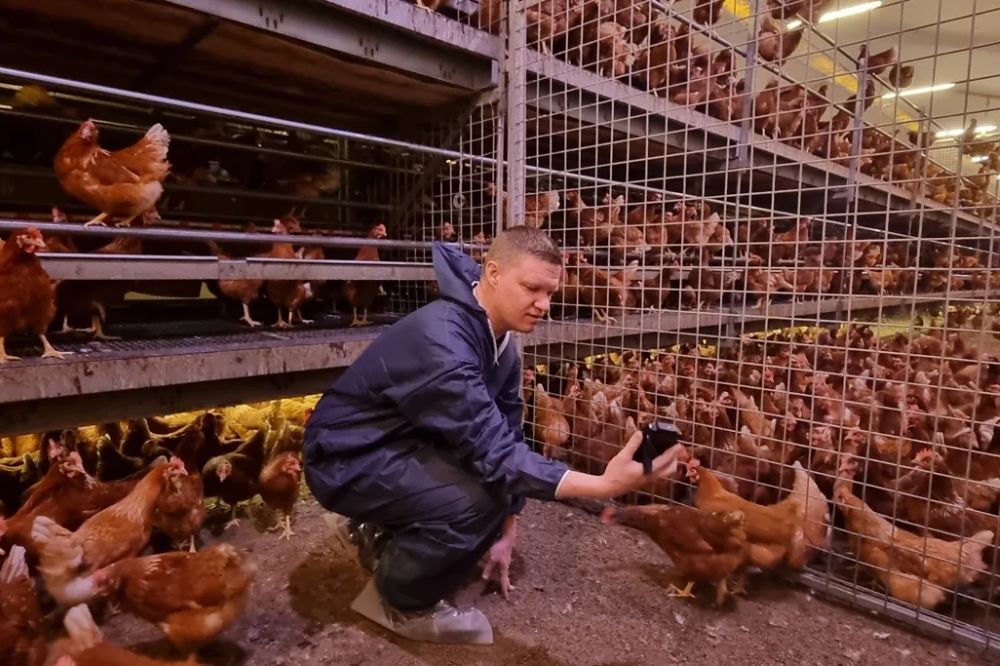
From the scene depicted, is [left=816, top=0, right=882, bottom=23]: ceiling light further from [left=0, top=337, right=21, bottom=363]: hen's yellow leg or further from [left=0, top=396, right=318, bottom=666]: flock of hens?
[left=0, top=337, right=21, bottom=363]: hen's yellow leg

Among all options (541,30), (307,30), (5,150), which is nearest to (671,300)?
(541,30)

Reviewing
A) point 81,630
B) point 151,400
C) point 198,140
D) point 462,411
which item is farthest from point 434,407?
point 198,140

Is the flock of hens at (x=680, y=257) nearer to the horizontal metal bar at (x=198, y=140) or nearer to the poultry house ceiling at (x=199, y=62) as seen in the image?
the horizontal metal bar at (x=198, y=140)

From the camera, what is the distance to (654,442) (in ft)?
4.05

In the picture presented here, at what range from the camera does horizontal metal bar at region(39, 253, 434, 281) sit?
1861 mm

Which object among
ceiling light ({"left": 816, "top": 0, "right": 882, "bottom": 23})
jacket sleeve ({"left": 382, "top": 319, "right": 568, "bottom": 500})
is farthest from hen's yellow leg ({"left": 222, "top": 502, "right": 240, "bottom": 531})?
ceiling light ({"left": 816, "top": 0, "right": 882, "bottom": 23})

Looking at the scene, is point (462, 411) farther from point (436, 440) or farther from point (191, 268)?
point (191, 268)

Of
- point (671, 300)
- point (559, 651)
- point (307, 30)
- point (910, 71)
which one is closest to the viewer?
point (559, 651)

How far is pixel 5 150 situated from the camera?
9.37ft

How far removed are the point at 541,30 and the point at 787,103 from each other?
224cm

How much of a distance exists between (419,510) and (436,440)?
195 mm

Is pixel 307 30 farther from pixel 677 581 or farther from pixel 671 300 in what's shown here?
pixel 671 300

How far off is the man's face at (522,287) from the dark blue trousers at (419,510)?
0.44m

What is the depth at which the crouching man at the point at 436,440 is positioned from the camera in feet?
4.72
